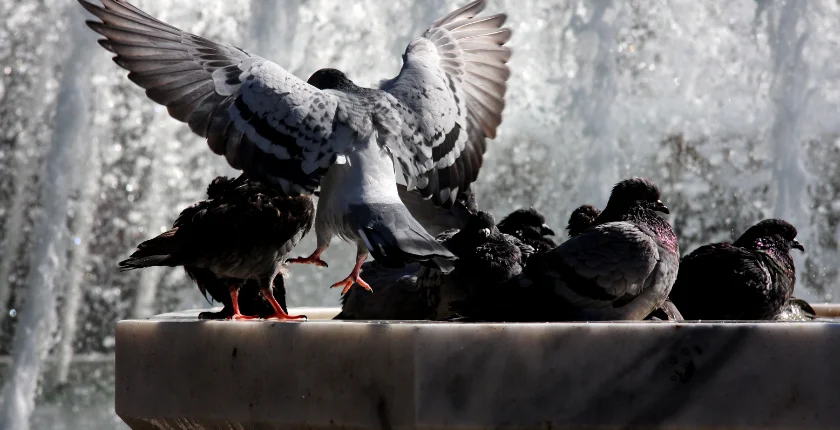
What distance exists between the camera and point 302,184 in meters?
3.50

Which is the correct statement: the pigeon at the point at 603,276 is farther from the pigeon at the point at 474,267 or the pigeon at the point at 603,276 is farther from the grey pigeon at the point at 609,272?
the pigeon at the point at 474,267

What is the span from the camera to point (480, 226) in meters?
4.20

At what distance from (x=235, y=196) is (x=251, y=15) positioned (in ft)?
24.9

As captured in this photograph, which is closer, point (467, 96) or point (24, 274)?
point (467, 96)

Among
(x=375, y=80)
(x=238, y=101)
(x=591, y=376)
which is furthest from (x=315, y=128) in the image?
(x=375, y=80)

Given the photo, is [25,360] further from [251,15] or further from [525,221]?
[525,221]

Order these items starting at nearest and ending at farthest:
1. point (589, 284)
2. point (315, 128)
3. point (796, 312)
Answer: point (589, 284), point (315, 128), point (796, 312)

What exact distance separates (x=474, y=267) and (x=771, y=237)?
1982 millimetres

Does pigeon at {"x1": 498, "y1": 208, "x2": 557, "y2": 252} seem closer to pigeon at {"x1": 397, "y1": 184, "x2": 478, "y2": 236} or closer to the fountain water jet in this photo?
pigeon at {"x1": 397, "y1": 184, "x2": 478, "y2": 236}

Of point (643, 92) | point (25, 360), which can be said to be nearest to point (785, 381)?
point (25, 360)

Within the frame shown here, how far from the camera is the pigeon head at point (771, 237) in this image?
5215 millimetres

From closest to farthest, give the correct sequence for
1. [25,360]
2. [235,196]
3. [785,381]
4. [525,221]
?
[785,381] → [235,196] → [525,221] → [25,360]

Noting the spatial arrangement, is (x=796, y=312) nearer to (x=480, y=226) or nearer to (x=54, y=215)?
(x=480, y=226)

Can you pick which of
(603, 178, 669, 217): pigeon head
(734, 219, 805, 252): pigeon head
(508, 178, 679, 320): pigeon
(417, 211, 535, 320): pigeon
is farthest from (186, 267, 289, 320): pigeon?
(734, 219, 805, 252): pigeon head
